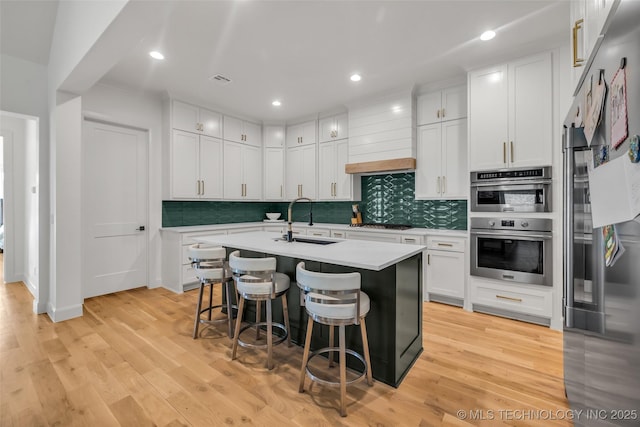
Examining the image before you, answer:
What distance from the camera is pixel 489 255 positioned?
3100mm

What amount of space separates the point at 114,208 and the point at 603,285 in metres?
4.83

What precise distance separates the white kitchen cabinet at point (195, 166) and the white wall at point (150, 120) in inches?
11.6

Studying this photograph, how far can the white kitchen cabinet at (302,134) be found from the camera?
5.08 meters

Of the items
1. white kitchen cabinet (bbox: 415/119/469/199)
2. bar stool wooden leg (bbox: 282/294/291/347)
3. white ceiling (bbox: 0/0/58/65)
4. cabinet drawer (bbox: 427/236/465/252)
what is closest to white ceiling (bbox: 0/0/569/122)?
white ceiling (bbox: 0/0/58/65)

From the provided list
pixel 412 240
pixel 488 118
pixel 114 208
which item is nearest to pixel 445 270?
pixel 412 240

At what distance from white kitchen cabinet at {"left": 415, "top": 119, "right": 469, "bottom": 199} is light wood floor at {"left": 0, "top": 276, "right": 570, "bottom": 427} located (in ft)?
5.48

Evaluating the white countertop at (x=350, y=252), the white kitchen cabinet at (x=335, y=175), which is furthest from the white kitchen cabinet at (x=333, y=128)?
the white countertop at (x=350, y=252)

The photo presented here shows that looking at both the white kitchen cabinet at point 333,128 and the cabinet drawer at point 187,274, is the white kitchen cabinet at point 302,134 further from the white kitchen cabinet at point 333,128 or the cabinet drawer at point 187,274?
the cabinet drawer at point 187,274

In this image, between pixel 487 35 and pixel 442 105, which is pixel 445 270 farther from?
pixel 487 35

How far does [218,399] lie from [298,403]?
514mm

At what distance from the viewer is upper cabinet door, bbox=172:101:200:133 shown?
4.14m

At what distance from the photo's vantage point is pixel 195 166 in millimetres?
4379

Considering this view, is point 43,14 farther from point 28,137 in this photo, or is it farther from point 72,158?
point 28,137

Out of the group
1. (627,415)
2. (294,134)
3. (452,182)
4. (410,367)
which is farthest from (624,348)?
(294,134)
